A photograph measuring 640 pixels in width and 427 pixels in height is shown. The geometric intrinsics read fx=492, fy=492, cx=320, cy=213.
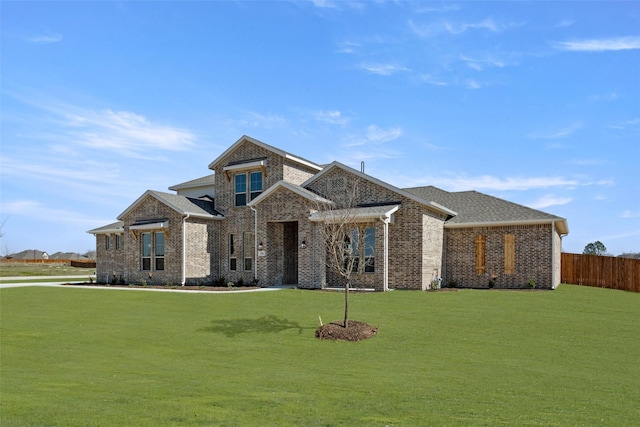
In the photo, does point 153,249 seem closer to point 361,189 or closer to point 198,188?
point 198,188

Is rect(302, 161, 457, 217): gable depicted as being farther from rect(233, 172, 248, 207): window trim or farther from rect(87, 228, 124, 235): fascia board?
rect(87, 228, 124, 235): fascia board

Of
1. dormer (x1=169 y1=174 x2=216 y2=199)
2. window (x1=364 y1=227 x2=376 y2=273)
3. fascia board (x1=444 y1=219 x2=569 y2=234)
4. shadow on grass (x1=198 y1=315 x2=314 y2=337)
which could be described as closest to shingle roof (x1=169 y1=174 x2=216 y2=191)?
dormer (x1=169 y1=174 x2=216 y2=199)

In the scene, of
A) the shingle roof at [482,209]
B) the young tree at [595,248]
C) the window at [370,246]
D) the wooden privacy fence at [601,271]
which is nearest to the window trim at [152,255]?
the window at [370,246]

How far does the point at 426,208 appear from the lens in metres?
24.0

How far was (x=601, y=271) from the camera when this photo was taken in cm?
2783

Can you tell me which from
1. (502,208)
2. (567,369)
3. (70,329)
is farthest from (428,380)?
(502,208)

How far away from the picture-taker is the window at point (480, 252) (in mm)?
25484

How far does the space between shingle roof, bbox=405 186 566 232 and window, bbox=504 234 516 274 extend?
3.18ft

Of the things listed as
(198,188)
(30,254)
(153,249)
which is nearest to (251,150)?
(198,188)

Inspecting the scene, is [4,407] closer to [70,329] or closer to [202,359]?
[202,359]

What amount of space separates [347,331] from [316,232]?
9.89 meters

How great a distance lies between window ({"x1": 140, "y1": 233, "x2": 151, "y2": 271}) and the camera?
30578mm

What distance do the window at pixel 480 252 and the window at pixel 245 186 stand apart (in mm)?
12657

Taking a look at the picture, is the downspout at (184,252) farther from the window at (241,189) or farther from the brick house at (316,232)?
the window at (241,189)
